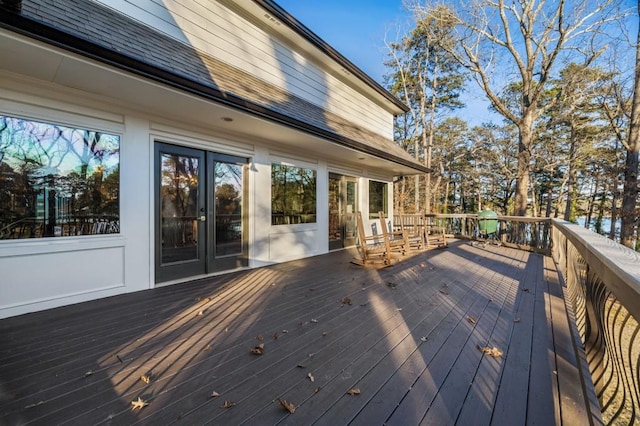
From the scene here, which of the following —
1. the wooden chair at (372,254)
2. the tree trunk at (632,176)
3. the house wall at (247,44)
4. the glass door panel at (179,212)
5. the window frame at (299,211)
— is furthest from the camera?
the tree trunk at (632,176)

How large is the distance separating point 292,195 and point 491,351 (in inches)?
183

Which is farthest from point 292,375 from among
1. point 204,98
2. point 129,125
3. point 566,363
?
point 129,125

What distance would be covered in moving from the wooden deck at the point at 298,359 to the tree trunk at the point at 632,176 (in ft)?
25.0

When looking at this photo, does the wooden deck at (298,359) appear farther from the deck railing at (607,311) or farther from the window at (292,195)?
the window at (292,195)

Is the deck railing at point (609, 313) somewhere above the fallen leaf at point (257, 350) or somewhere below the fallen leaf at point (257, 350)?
above

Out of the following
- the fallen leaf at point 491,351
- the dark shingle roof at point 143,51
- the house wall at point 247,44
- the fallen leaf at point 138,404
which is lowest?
the fallen leaf at point 491,351

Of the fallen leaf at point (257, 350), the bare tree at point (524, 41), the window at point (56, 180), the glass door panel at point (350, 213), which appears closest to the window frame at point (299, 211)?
the glass door panel at point (350, 213)

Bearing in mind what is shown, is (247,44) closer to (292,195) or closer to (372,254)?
(292,195)

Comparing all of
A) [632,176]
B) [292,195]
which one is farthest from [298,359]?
[632,176]

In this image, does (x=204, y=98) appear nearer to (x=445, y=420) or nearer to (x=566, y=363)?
(x=445, y=420)

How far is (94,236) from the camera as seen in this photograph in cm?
340

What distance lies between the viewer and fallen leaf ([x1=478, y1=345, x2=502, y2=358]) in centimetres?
217

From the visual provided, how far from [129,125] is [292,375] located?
3.72 metres

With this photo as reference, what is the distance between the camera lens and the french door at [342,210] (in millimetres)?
7453
